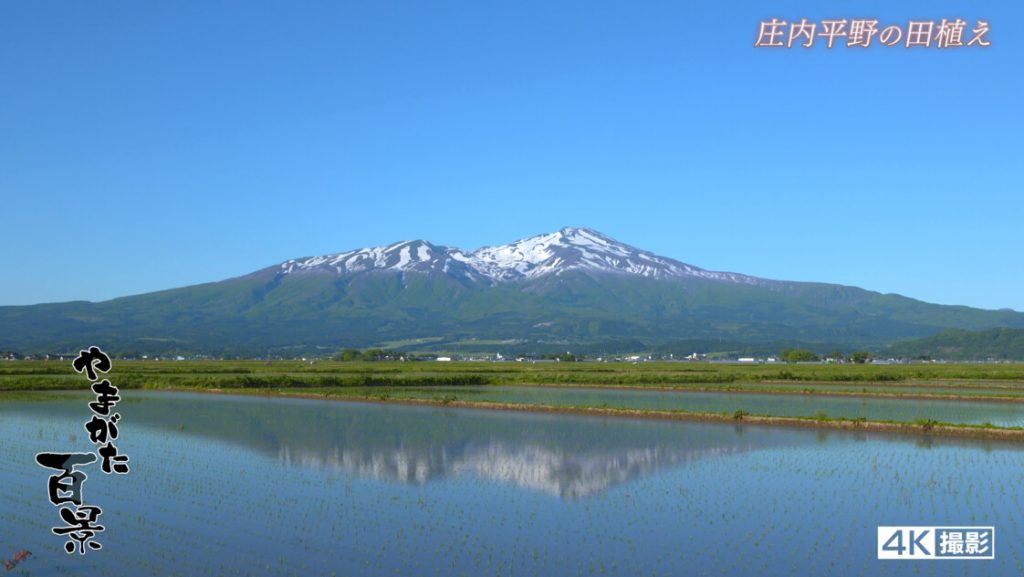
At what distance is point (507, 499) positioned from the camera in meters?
14.9

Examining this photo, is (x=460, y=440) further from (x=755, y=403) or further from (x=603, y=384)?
(x=603, y=384)

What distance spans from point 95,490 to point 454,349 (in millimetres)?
166755

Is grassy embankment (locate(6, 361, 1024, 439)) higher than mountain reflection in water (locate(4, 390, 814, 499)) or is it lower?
higher

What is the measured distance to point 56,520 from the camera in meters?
12.8

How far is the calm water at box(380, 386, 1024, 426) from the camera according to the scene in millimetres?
28325

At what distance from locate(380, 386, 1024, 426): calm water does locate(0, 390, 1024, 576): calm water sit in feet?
16.3

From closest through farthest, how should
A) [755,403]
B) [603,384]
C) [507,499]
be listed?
[507,499], [755,403], [603,384]

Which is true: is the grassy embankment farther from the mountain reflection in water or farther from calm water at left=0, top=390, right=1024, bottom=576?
calm water at left=0, top=390, right=1024, bottom=576

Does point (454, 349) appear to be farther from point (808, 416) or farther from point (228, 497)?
point (228, 497)

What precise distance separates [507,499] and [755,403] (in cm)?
2060

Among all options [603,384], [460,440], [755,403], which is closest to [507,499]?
[460,440]

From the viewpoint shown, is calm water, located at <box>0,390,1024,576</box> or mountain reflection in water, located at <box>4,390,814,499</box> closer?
calm water, located at <box>0,390,1024,576</box>

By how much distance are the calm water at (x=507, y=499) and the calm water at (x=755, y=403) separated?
16.3 ft

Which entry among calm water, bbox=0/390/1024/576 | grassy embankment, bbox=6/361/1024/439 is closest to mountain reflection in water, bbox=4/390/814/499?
calm water, bbox=0/390/1024/576
